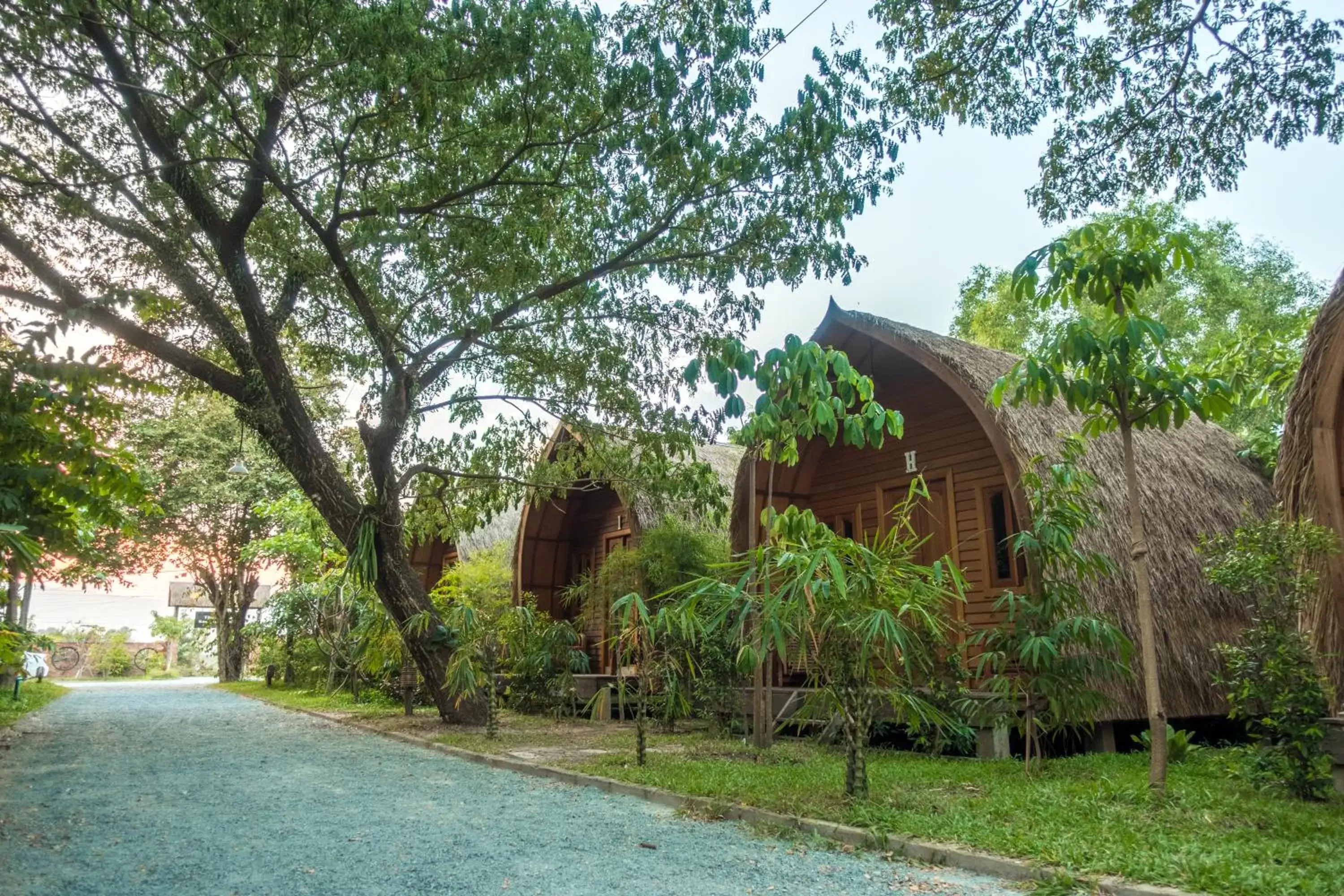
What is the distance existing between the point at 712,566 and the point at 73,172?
7907 mm

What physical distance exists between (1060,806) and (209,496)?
22.7m

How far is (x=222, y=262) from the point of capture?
957 centimetres

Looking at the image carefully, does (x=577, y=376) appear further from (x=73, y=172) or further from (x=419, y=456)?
(x=73, y=172)

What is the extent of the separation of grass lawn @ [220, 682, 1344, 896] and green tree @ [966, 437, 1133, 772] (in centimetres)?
47

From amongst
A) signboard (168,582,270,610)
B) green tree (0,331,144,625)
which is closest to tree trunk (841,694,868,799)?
green tree (0,331,144,625)

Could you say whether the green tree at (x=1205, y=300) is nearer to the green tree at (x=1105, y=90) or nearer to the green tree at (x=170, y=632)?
the green tree at (x=1105, y=90)

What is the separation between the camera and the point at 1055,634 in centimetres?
655

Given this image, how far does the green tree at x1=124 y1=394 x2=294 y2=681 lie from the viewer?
887 inches

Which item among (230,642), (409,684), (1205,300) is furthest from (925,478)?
(230,642)

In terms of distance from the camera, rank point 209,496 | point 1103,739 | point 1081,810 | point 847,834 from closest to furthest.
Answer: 1. point 847,834
2. point 1081,810
3. point 1103,739
4. point 209,496

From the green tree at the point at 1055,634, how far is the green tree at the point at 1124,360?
1035 mm

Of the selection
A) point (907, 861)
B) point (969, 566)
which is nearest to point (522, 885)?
point (907, 861)

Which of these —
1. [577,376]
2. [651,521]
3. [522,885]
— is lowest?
[522,885]

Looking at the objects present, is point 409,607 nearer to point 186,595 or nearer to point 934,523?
point 934,523
